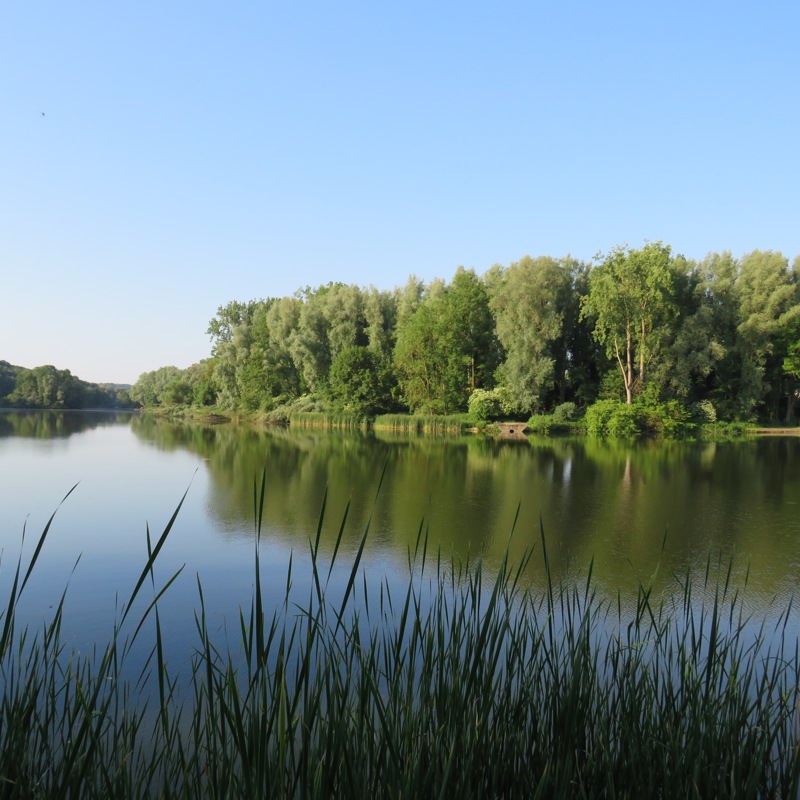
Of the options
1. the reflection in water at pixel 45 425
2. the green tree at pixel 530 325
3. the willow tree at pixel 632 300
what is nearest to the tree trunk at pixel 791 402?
the willow tree at pixel 632 300

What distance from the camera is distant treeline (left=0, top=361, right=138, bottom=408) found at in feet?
209

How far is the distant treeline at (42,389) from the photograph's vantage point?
209 feet

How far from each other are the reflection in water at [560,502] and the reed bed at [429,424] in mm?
10103

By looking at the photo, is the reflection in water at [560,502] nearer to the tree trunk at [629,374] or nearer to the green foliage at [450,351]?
the tree trunk at [629,374]

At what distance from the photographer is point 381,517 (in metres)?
10.4

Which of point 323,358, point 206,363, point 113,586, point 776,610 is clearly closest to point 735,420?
point 323,358

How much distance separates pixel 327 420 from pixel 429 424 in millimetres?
7890

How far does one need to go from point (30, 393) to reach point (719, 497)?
6673 centimetres

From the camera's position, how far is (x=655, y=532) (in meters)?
9.30

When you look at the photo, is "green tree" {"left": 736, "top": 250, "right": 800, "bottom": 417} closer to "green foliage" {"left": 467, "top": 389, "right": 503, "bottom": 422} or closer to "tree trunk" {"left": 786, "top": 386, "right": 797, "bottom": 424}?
"tree trunk" {"left": 786, "top": 386, "right": 797, "bottom": 424}

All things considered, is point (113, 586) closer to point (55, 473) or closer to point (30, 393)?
point (55, 473)

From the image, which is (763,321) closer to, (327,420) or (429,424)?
(429,424)

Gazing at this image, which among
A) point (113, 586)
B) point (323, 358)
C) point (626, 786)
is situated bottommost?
point (113, 586)

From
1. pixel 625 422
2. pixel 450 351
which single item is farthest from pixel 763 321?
pixel 450 351
